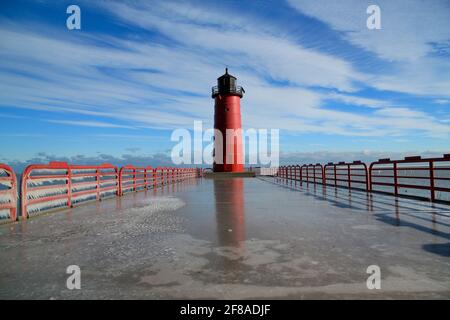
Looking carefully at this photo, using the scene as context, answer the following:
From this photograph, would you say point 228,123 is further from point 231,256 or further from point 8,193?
point 231,256

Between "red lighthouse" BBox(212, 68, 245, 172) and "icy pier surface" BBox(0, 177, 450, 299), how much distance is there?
24739mm

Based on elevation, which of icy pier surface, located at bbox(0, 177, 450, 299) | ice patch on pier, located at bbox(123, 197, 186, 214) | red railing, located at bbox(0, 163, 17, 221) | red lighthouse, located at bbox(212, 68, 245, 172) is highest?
red lighthouse, located at bbox(212, 68, 245, 172)

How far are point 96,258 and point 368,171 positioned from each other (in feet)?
34.8

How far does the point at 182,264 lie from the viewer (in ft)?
10.1

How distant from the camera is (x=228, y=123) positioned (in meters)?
30.6

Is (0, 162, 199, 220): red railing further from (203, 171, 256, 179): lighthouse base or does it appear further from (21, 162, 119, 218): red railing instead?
(203, 171, 256, 179): lighthouse base

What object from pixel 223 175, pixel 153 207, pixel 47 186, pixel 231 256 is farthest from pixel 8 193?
pixel 223 175

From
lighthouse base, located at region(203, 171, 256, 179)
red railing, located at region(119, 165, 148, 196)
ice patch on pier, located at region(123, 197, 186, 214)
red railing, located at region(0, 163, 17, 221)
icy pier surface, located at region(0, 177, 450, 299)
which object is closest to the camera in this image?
icy pier surface, located at region(0, 177, 450, 299)

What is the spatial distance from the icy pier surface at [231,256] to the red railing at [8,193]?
0.46 meters

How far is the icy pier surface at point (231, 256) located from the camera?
8.00 ft

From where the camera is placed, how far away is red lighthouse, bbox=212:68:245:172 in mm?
30464

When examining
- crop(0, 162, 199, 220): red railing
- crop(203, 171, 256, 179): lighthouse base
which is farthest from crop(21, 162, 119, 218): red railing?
crop(203, 171, 256, 179): lighthouse base
